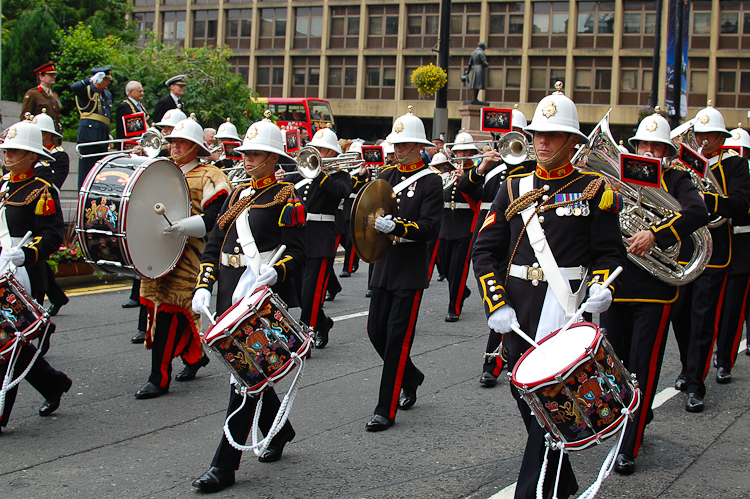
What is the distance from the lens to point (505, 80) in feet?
161

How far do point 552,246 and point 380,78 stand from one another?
48.4m

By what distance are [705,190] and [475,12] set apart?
45061 mm

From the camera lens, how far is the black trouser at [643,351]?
5230mm

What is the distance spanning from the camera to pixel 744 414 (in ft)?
21.2

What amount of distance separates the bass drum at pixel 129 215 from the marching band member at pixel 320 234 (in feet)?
5.99

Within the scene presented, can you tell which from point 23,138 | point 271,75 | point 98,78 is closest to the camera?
point 23,138

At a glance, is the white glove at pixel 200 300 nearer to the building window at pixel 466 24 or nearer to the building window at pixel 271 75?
the building window at pixel 466 24

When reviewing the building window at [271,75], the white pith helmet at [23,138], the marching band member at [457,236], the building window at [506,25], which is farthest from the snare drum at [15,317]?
the building window at [271,75]

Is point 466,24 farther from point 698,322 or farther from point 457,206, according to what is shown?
point 698,322

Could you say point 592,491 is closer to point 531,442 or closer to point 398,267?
Result: point 531,442

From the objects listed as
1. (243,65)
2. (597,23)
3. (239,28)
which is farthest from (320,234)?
(239,28)

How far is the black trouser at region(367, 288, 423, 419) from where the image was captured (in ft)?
19.6

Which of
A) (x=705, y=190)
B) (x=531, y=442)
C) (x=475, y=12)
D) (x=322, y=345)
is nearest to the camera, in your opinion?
(x=531, y=442)

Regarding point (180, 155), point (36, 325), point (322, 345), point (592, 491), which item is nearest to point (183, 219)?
point (180, 155)
